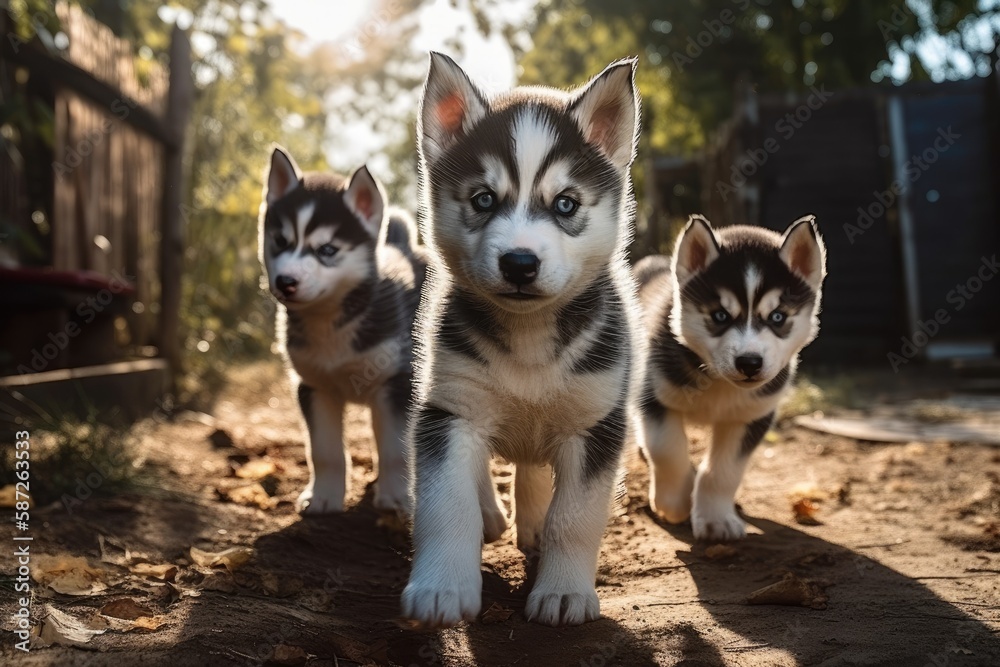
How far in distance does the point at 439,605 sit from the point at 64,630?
98 cm

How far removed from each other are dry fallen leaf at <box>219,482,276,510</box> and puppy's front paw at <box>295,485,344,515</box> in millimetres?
222

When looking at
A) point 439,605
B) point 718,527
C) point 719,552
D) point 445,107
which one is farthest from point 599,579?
point 445,107

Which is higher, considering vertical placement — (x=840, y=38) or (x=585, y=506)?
(x=840, y=38)

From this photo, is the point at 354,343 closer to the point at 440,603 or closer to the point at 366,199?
the point at 366,199

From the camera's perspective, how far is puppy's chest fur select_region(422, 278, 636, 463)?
9.39 ft

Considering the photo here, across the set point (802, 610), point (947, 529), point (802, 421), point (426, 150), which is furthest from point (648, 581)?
point (802, 421)

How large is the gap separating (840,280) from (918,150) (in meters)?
1.76

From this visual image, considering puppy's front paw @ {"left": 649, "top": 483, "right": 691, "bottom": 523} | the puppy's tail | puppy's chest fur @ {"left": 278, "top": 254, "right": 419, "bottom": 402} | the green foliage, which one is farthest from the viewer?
the green foliage

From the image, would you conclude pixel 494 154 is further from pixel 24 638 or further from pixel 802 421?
pixel 802 421

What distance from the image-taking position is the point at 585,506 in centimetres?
285

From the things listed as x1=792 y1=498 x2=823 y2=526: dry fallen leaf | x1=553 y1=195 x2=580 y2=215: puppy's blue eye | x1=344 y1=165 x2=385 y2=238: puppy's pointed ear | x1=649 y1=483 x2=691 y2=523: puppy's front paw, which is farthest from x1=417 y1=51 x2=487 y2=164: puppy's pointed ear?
x1=792 y1=498 x2=823 y2=526: dry fallen leaf

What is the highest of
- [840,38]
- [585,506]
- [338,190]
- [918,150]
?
[840,38]

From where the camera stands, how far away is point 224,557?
11.1 feet

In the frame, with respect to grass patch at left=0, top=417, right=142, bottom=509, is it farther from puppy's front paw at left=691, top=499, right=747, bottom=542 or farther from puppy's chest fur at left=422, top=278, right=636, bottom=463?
puppy's front paw at left=691, top=499, right=747, bottom=542
